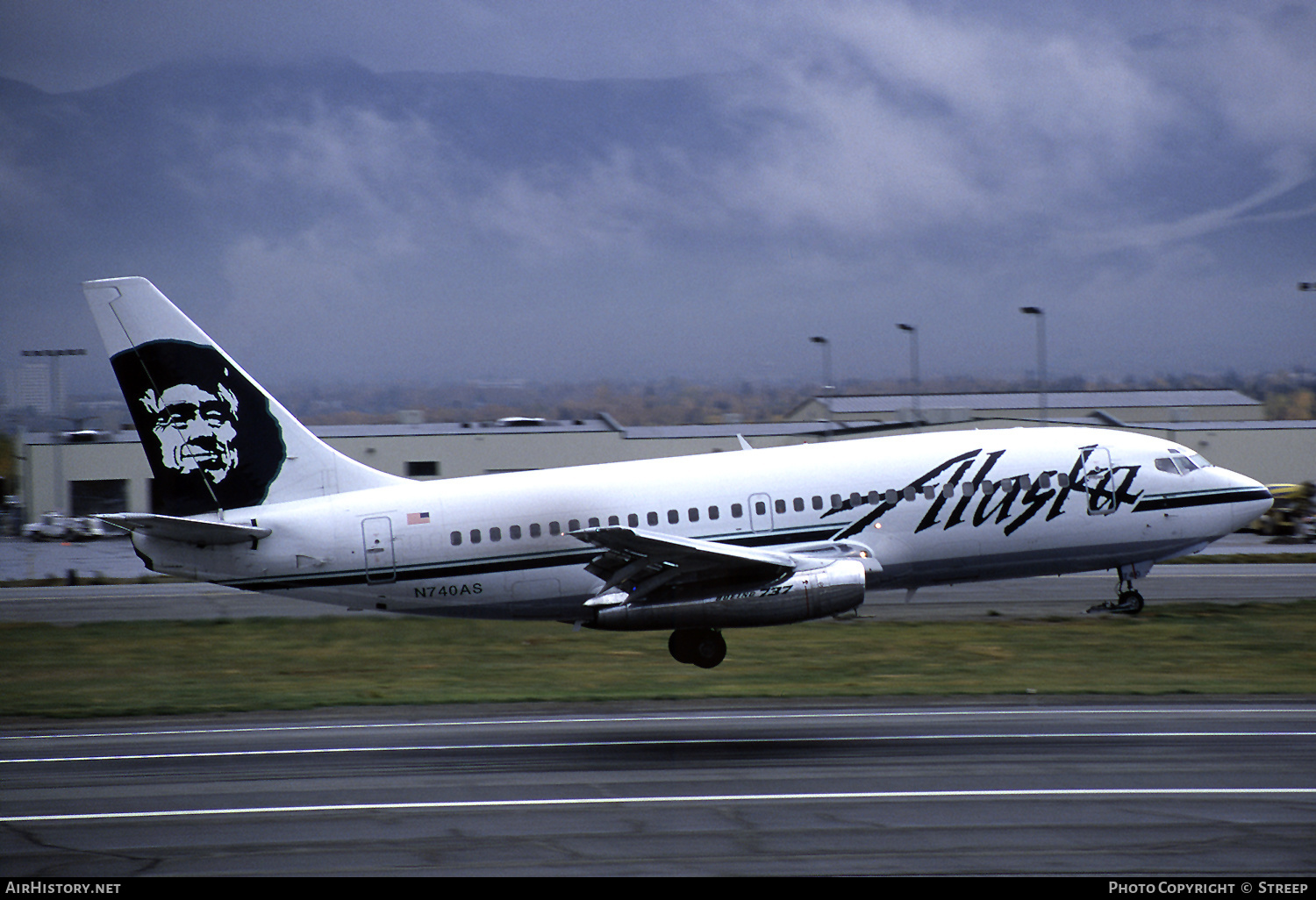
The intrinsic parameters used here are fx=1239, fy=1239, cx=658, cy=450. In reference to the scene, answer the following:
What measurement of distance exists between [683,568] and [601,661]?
4614mm

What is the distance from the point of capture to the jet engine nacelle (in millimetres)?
22141

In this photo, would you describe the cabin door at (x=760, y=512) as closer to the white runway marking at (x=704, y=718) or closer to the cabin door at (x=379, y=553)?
the white runway marking at (x=704, y=718)

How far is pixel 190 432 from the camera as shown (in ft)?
78.9

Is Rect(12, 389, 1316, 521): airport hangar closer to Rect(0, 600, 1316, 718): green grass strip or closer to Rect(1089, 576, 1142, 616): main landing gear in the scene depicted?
Rect(1089, 576, 1142, 616): main landing gear

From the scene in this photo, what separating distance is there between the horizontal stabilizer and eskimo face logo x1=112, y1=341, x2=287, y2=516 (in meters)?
0.67

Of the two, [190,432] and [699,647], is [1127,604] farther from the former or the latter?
[190,432]

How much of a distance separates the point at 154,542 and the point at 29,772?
7.41 m

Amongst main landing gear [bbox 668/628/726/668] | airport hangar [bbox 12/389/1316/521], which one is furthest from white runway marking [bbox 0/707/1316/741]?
airport hangar [bbox 12/389/1316/521]

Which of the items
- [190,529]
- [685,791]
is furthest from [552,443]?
[685,791]

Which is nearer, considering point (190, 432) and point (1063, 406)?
point (190, 432)

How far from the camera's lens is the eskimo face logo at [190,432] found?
23969 mm

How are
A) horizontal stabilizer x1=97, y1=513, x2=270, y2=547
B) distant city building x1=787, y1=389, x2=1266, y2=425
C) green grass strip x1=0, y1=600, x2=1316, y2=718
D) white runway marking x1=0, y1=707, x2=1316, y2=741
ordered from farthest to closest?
distant city building x1=787, y1=389, x2=1266, y2=425 → green grass strip x1=0, y1=600, x2=1316, y2=718 → horizontal stabilizer x1=97, y1=513, x2=270, y2=547 → white runway marking x1=0, y1=707, x2=1316, y2=741
